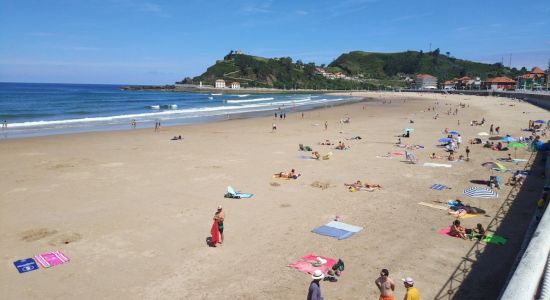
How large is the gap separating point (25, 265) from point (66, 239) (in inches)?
61.5

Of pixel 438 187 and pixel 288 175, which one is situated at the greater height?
pixel 288 175

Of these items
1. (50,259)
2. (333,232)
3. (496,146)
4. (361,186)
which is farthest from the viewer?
(496,146)

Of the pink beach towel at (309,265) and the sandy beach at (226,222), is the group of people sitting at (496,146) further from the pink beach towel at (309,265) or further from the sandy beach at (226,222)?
the pink beach towel at (309,265)

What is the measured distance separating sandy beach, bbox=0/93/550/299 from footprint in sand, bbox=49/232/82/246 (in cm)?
2

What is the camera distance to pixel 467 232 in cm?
1099

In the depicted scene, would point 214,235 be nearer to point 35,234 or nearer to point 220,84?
point 35,234

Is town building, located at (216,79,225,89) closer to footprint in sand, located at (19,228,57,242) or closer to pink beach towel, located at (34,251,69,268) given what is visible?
footprint in sand, located at (19,228,57,242)

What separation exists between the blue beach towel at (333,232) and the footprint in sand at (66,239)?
6.44 metres

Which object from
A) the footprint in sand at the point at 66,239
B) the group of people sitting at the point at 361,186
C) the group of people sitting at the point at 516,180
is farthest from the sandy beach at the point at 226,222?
the group of people sitting at the point at 516,180

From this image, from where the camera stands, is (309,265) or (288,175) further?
(288,175)

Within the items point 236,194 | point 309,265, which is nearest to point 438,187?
point 236,194

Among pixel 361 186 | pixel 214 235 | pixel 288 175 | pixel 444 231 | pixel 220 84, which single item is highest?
pixel 220 84

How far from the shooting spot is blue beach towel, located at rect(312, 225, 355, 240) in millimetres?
10836

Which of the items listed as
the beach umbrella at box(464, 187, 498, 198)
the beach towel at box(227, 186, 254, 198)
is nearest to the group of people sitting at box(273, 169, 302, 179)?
the beach towel at box(227, 186, 254, 198)
